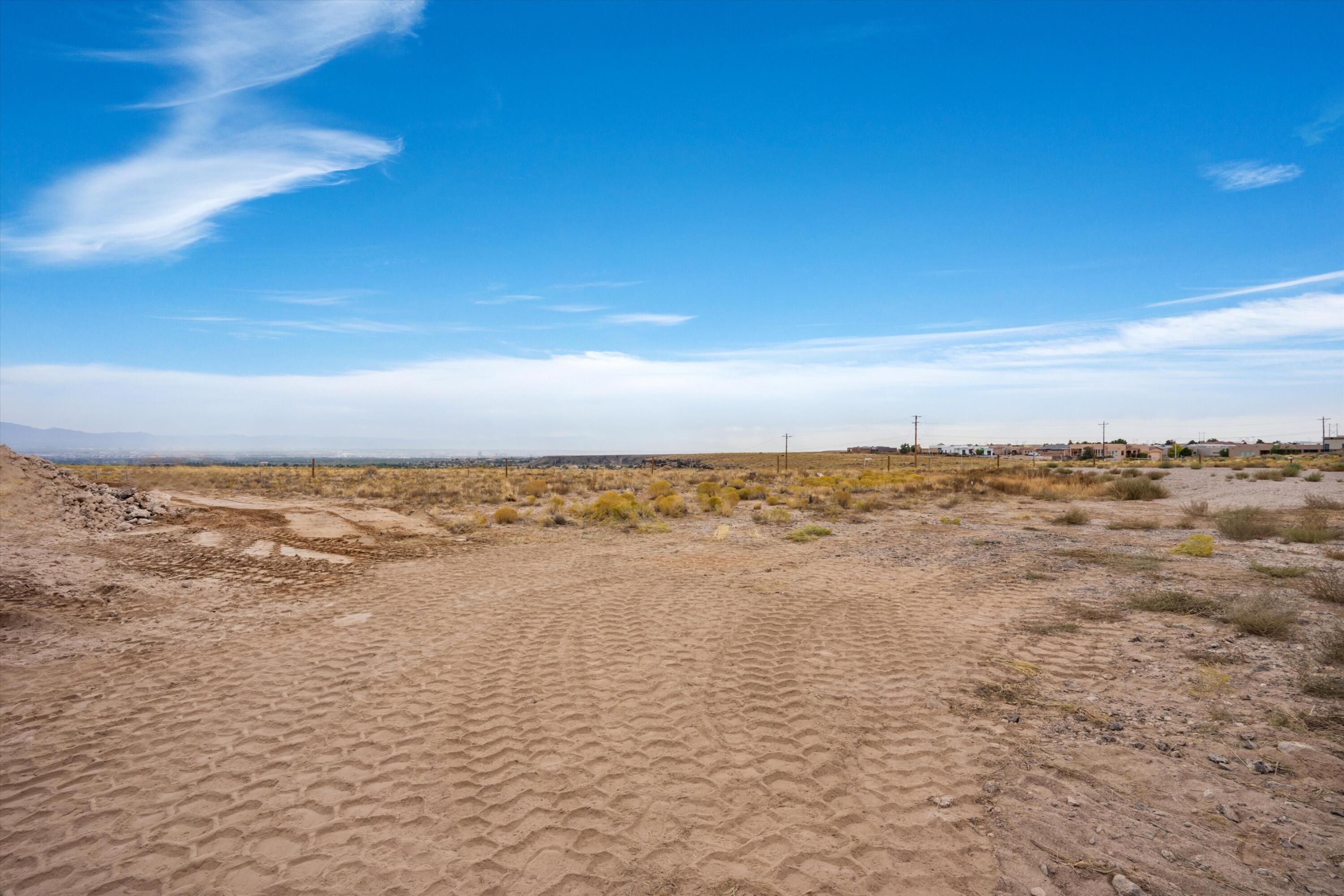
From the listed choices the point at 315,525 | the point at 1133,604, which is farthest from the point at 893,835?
the point at 315,525

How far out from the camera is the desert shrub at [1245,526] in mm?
14461

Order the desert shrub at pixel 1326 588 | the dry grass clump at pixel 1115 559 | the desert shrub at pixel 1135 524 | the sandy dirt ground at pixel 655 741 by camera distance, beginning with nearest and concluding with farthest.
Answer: the sandy dirt ground at pixel 655 741 < the desert shrub at pixel 1326 588 < the dry grass clump at pixel 1115 559 < the desert shrub at pixel 1135 524

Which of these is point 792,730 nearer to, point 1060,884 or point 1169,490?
point 1060,884

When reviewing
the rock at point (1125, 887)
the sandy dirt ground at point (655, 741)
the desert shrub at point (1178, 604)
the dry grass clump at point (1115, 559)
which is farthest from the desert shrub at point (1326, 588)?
the rock at point (1125, 887)

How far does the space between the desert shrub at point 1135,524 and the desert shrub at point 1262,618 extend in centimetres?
1056

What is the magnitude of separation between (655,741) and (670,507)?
16.4 metres

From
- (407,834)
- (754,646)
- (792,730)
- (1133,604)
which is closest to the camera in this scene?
(407,834)

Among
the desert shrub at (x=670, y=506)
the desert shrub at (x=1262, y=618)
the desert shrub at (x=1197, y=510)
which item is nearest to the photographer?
the desert shrub at (x=1262, y=618)

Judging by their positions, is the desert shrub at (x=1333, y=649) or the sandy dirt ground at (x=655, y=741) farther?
the desert shrub at (x=1333, y=649)

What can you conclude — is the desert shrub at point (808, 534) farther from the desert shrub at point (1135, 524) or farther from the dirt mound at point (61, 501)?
the dirt mound at point (61, 501)

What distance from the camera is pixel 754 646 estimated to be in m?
7.79

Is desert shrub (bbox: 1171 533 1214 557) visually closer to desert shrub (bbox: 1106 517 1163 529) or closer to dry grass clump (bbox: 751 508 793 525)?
desert shrub (bbox: 1106 517 1163 529)

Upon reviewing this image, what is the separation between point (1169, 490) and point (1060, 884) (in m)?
33.0

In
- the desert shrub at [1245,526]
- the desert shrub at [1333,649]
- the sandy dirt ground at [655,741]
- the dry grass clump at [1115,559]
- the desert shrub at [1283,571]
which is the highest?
the desert shrub at [1245,526]
